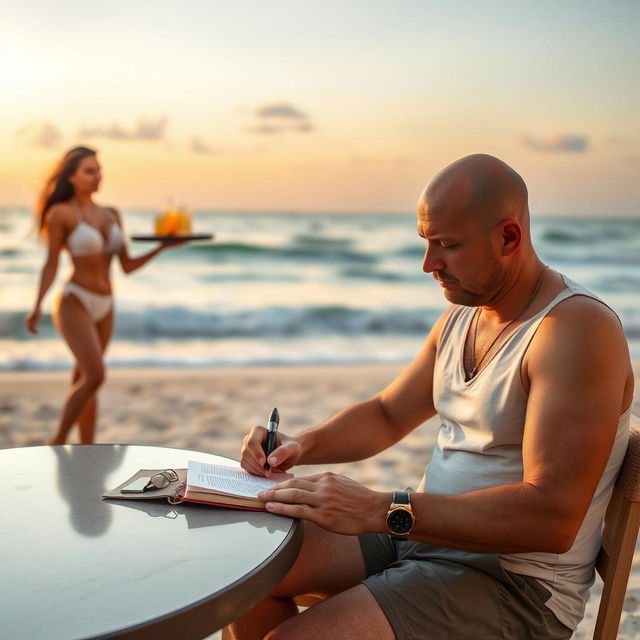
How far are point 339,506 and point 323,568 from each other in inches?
11.6

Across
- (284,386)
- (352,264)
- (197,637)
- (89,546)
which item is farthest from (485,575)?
(352,264)

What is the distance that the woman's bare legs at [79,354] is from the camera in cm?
429

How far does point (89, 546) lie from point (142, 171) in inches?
714

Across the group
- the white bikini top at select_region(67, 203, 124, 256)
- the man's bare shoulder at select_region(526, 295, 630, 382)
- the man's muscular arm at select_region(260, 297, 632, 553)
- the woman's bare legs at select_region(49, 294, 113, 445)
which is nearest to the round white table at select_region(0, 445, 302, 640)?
the man's muscular arm at select_region(260, 297, 632, 553)

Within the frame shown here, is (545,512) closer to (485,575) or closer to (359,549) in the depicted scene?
(485,575)

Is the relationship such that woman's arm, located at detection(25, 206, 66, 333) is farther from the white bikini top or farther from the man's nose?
the man's nose

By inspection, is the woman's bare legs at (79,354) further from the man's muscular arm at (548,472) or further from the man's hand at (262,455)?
the man's muscular arm at (548,472)

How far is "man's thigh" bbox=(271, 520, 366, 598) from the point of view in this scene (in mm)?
1784

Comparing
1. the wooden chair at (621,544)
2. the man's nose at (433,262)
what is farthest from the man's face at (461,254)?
the wooden chair at (621,544)

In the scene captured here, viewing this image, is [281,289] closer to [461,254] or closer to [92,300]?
[92,300]

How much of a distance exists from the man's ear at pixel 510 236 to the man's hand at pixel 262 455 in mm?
Answer: 609

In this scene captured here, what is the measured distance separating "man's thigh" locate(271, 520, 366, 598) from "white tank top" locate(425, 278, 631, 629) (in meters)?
0.25

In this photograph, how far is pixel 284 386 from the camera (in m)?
6.68

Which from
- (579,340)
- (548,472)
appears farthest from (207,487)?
(579,340)
